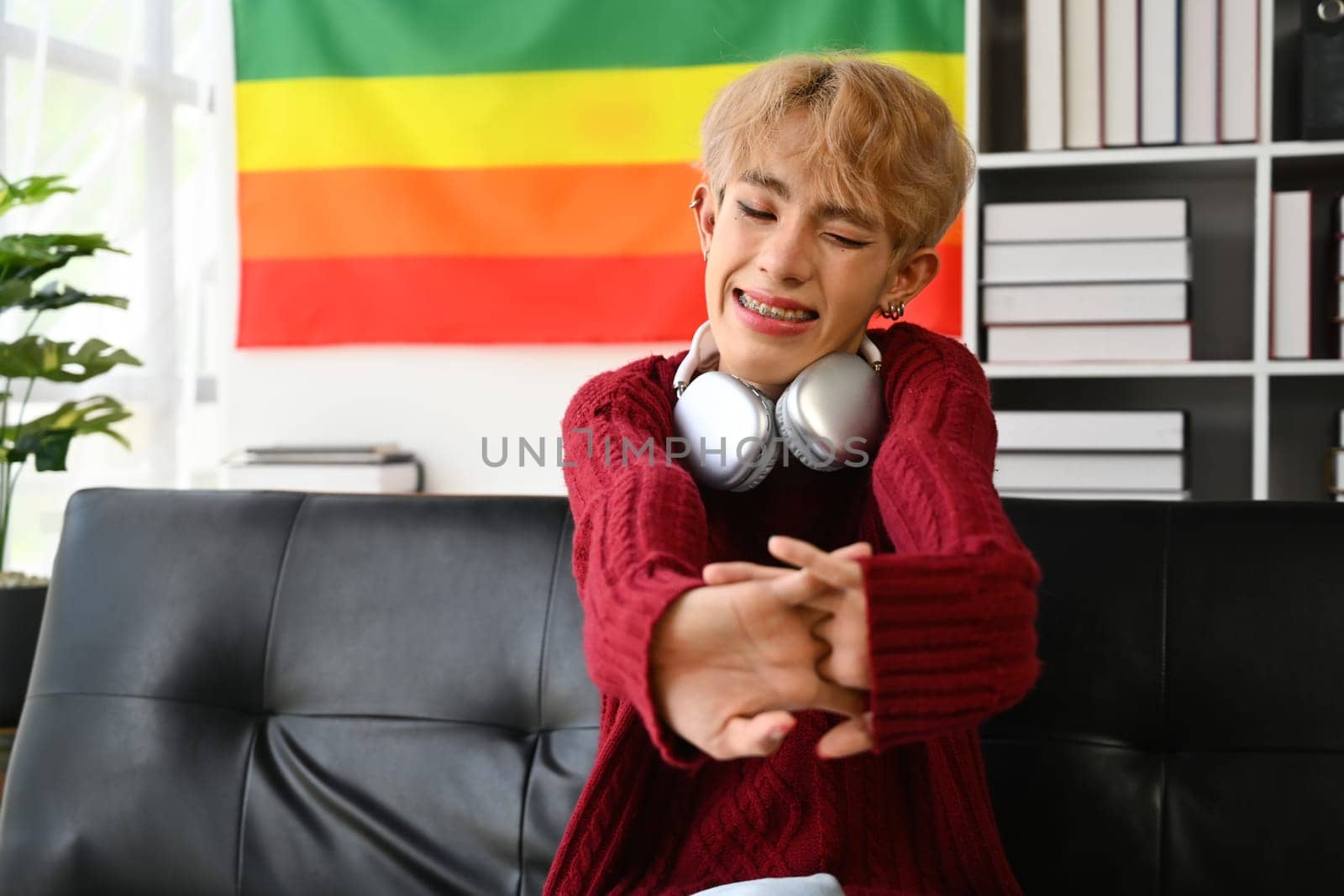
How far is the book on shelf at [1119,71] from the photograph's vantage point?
2.02 m

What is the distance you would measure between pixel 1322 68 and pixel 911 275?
1.38 meters

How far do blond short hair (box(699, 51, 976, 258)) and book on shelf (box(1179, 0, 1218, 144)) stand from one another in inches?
49.0

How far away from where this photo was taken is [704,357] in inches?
41.1

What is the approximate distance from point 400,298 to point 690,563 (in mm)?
1808

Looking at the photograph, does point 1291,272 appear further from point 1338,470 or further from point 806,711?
point 806,711

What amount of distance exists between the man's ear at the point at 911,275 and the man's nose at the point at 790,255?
8cm

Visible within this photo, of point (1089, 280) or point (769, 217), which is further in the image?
point (1089, 280)

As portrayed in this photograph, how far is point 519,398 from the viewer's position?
8.09 ft

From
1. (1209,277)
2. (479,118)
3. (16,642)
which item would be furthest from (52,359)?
(1209,277)

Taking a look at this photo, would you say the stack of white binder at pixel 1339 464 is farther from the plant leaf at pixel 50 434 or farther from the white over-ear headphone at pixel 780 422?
the plant leaf at pixel 50 434

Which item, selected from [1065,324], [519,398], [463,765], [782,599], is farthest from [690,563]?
[519,398]

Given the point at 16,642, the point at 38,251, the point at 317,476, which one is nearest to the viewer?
the point at 16,642

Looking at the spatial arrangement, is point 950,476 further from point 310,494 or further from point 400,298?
point 400,298

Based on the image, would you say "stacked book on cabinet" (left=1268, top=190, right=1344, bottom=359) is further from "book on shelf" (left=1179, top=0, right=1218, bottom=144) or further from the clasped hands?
the clasped hands
